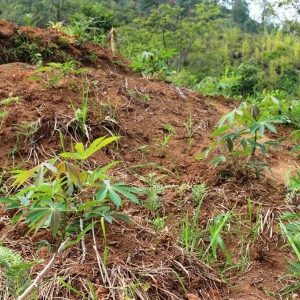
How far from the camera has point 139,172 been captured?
2014 millimetres

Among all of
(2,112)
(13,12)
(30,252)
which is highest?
(2,112)

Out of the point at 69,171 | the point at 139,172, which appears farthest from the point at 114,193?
the point at 139,172

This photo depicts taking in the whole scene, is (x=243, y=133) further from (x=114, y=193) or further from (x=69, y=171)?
(x=69, y=171)

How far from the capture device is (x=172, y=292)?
123 centimetres

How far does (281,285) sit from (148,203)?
2.06ft

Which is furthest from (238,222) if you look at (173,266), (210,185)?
(173,266)

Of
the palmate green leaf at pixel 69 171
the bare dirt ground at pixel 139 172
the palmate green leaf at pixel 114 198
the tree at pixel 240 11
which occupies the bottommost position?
the bare dirt ground at pixel 139 172

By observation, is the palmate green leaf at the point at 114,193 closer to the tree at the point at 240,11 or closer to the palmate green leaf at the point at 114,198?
the palmate green leaf at the point at 114,198

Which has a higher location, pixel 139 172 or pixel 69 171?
pixel 69 171

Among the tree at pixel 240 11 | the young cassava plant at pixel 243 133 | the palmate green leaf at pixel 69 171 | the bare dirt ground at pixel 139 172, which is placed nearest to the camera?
the palmate green leaf at pixel 69 171

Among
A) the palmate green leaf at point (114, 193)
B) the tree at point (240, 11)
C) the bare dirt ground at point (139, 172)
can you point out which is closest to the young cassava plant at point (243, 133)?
the bare dirt ground at point (139, 172)

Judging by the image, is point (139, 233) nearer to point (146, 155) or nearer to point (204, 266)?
point (204, 266)

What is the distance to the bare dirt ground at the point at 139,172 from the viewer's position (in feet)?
4.15

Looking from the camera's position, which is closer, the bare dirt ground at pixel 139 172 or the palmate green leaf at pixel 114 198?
the palmate green leaf at pixel 114 198
